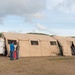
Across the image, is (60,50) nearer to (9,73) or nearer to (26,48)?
(26,48)

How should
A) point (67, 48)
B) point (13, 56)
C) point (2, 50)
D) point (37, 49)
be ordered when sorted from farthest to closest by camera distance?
point (67, 48), point (37, 49), point (2, 50), point (13, 56)

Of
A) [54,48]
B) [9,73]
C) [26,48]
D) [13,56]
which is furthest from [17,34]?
[9,73]

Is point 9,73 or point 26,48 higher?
point 26,48

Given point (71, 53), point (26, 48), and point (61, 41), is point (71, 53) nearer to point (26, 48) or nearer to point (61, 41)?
point (61, 41)

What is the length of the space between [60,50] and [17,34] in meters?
6.15

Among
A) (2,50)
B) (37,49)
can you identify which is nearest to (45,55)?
(37,49)

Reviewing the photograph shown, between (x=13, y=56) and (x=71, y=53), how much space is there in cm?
1146

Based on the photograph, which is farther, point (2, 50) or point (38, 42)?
point (38, 42)

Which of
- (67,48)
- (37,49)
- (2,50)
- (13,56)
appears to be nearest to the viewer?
(13,56)

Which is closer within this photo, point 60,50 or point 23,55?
point 23,55

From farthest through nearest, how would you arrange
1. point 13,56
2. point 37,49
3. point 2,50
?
point 37,49 → point 2,50 → point 13,56

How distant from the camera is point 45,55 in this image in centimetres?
3056

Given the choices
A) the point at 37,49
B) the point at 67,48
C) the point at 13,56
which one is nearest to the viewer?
the point at 13,56

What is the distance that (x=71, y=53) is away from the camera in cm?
3297
